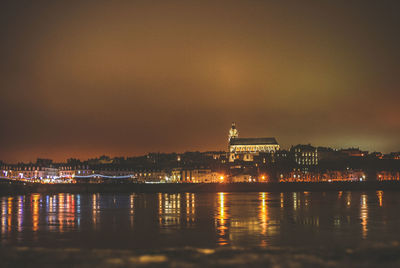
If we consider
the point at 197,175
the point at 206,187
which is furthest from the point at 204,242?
the point at 197,175

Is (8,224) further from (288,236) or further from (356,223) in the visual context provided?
(356,223)

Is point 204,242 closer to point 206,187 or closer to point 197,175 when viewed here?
point 206,187

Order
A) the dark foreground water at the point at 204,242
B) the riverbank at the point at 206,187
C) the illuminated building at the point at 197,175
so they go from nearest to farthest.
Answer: the dark foreground water at the point at 204,242
the riverbank at the point at 206,187
the illuminated building at the point at 197,175

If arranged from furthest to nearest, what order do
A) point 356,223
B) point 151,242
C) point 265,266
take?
1. point 356,223
2. point 151,242
3. point 265,266

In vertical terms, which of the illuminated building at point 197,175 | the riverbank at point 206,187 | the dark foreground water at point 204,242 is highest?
the illuminated building at point 197,175

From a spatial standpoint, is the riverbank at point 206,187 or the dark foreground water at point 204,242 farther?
the riverbank at point 206,187

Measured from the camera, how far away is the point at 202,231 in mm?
24922

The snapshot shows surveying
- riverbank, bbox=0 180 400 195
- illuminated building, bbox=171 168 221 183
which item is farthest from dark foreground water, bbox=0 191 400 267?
illuminated building, bbox=171 168 221 183

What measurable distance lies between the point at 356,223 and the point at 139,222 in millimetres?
12384

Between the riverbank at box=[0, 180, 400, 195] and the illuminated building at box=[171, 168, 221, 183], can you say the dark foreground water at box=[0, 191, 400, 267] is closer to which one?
the riverbank at box=[0, 180, 400, 195]

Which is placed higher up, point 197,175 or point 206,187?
point 197,175

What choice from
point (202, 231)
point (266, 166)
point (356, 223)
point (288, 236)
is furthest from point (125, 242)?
point (266, 166)

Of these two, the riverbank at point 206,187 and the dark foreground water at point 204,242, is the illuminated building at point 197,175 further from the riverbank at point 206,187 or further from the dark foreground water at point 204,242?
the dark foreground water at point 204,242

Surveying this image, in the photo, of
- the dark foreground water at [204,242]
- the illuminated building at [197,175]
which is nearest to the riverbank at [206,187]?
the illuminated building at [197,175]
